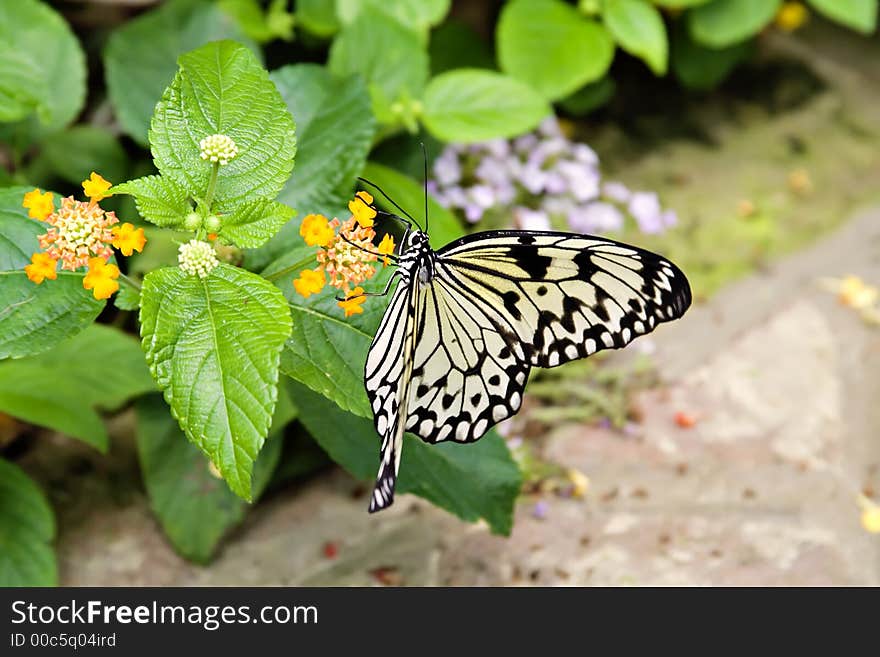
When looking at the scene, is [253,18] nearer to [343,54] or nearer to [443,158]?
[343,54]

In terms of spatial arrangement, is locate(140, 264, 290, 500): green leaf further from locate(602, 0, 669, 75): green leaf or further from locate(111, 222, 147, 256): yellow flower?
locate(602, 0, 669, 75): green leaf

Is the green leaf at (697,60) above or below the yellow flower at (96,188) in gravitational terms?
below

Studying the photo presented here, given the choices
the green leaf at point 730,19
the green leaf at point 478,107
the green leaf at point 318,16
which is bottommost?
the green leaf at point 730,19

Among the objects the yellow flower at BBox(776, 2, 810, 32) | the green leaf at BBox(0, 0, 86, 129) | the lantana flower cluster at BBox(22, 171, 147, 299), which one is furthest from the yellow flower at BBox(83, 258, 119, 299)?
the yellow flower at BBox(776, 2, 810, 32)

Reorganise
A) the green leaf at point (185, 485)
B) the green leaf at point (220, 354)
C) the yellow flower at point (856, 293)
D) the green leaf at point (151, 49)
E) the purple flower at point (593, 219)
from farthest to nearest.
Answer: the yellow flower at point (856, 293), the purple flower at point (593, 219), the green leaf at point (151, 49), the green leaf at point (185, 485), the green leaf at point (220, 354)

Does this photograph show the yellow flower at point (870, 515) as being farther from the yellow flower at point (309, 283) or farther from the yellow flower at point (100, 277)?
the yellow flower at point (100, 277)

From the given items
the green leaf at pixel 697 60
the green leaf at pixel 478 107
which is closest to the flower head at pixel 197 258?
the green leaf at pixel 478 107
